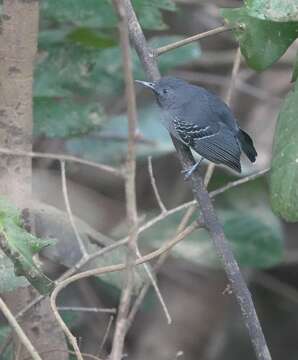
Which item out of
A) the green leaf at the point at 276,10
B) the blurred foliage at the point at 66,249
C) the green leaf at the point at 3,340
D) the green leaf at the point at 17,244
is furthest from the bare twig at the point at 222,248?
the green leaf at the point at 3,340

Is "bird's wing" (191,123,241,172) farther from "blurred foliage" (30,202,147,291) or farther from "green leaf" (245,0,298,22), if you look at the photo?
"green leaf" (245,0,298,22)

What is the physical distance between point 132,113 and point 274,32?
0.82 m

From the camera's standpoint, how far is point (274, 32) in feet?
6.80

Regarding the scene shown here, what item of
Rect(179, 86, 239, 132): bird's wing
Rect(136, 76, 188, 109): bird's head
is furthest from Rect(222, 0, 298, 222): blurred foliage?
Rect(179, 86, 239, 132): bird's wing

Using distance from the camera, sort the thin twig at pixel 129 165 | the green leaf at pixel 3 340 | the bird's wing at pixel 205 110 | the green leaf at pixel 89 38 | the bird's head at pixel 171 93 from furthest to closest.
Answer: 1. the green leaf at pixel 89 38
2. the bird's wing at pixel 205 110
3. the bird's head at pixel 171 93
4. the green leaf at pixel 3 340
5. the thin twig at pixel 129 165

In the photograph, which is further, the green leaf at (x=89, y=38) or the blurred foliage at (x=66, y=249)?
the green leaf at (x=89, y=38)

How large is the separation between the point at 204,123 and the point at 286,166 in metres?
0.97

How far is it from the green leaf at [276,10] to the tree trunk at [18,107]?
24.1 inches

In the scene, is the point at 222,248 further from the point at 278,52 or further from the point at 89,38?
the point at 89,38

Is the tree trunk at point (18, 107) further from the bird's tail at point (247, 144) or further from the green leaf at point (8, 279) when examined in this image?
the bird's tail at point (247, 144)

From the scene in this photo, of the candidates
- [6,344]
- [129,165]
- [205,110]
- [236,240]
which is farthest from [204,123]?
[129,165]

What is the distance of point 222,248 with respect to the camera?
193cm

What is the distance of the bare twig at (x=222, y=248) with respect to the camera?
1885 millimetres

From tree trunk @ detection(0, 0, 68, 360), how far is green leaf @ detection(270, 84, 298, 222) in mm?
639
